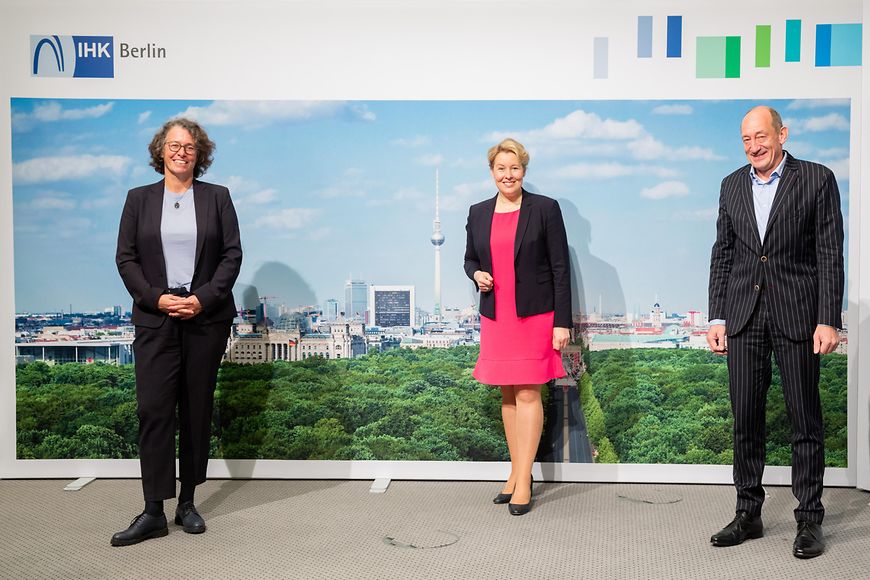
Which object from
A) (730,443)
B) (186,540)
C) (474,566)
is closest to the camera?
(474,566)

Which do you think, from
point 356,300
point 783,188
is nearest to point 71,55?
point 356,300

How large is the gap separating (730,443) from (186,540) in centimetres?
274

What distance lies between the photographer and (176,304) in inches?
137

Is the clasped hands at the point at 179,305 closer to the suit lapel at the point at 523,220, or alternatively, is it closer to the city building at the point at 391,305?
the city building at the point at 391,305

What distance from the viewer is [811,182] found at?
327 centimetres

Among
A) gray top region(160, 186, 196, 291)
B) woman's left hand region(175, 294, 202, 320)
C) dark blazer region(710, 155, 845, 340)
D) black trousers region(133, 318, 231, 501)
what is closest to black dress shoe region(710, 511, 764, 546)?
dark blazer region(710, 155, 845, 340)

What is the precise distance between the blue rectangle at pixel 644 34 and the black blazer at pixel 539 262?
3.36 feet

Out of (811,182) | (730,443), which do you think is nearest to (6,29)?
(811,182)

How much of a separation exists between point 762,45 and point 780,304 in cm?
166

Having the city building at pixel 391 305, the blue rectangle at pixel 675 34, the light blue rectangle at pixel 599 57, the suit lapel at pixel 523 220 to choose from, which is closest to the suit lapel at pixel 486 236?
the suit lapel at pixel 523 220

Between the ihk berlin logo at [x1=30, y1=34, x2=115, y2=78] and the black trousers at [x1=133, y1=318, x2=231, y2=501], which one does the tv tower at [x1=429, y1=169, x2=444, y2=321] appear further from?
the ihk berlin logo at [x1=30, y1=34, x2=115, y2=78]

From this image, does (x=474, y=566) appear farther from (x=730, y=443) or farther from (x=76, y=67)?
(x=76, y=67)

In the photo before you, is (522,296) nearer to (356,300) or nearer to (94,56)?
(356,300)

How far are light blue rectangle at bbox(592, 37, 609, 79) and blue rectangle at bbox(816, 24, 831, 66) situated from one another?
1063 millimetres
